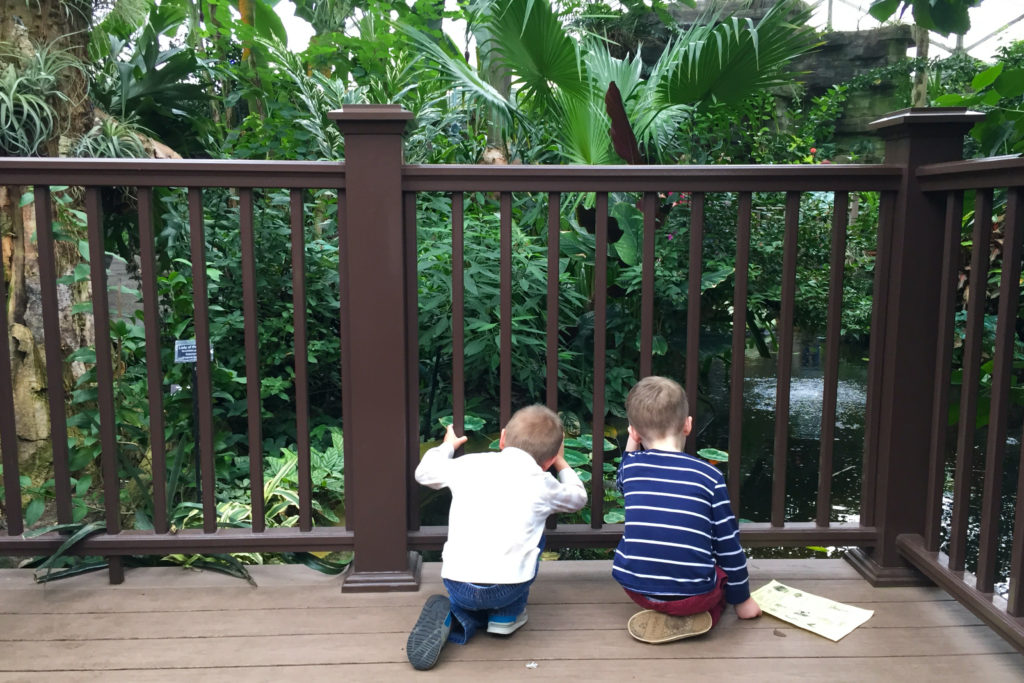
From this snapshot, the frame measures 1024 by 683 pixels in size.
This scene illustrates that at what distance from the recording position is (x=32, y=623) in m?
1.85

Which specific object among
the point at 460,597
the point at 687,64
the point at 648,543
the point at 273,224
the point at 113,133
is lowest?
the point at 460,597

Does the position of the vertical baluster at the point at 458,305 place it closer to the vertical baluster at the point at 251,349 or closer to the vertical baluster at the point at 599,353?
the vertical baluster at the point at 599,353

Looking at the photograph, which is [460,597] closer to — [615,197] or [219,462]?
[219,462]

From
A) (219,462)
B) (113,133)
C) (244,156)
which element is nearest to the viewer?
(219,462)

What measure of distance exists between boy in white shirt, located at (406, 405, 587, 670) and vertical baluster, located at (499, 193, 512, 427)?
0.19m

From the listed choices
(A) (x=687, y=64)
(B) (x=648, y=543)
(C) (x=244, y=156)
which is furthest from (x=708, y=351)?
(C) (x=244, y=156)

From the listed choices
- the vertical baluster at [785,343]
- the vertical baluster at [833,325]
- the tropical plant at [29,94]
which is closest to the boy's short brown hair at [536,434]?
the vertical baluster at [785,343]

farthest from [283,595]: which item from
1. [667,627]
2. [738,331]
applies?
[738,331]

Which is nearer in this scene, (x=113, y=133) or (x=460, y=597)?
(x=460, y=597)

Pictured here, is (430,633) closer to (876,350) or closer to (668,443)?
(668,443)

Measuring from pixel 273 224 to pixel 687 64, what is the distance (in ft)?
7.29

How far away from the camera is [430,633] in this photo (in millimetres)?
1695

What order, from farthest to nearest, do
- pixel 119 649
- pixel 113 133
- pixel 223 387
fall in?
pixel 113 133, pixel 223 387, pixel 119 649

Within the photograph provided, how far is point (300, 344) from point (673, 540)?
103cm
